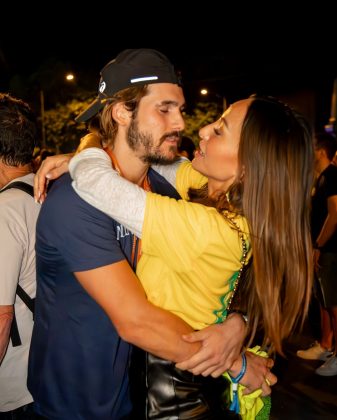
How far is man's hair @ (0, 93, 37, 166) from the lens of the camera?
7.61 ft

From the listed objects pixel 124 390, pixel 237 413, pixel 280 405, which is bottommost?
pixel 280 405

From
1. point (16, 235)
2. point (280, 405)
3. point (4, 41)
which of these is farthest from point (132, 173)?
point (4, 41)

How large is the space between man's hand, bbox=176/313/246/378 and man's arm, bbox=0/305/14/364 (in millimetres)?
862

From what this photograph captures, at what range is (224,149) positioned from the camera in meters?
1.91

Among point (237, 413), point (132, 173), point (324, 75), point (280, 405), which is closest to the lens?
point (237, 413)

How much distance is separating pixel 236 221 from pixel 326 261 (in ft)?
11.5

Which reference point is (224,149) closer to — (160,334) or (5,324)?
(160,334)

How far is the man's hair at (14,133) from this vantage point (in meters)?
2.32

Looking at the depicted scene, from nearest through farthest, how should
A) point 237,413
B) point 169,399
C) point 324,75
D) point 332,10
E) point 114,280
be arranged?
point 114,280
point 169,399
point 237,413
point 332,10
point 324,75

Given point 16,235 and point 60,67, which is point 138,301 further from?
point 60,67

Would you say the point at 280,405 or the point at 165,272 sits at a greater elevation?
the point at 165,272

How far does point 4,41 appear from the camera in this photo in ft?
70.8

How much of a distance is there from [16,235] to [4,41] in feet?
75.2

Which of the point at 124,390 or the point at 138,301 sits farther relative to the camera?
the point at 124,390
